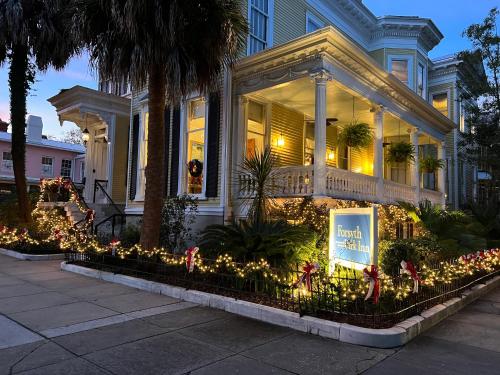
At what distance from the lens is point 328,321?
517 centimetres

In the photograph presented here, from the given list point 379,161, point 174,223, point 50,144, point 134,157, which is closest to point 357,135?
point 379,161

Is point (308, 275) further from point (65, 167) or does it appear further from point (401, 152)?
point (65, 167)

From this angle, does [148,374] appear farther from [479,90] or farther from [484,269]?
[479,90]

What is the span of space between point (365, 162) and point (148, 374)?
1590 cm

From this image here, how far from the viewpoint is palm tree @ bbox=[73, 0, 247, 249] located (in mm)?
8172

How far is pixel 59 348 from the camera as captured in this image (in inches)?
175

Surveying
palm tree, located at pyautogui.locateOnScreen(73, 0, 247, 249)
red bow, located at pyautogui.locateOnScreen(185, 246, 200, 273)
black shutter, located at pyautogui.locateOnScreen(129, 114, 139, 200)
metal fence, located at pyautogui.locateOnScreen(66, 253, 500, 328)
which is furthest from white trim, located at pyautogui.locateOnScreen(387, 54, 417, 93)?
red bow, located at pyautogui.locateOnScreen(185, 246, 200, 273)

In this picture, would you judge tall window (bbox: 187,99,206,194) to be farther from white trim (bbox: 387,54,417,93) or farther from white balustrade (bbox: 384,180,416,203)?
white trim (bbox: 387,54,417,93)

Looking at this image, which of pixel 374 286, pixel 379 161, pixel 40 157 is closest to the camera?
pixel 374 286

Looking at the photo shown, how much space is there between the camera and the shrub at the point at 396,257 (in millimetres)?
7723

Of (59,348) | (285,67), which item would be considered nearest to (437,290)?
(59,348)

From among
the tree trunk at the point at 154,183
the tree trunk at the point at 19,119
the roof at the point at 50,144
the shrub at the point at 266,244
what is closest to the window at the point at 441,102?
the shrub at the point at 266,244

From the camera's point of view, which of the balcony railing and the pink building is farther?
the pink building

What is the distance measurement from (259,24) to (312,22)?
3.41 meters
